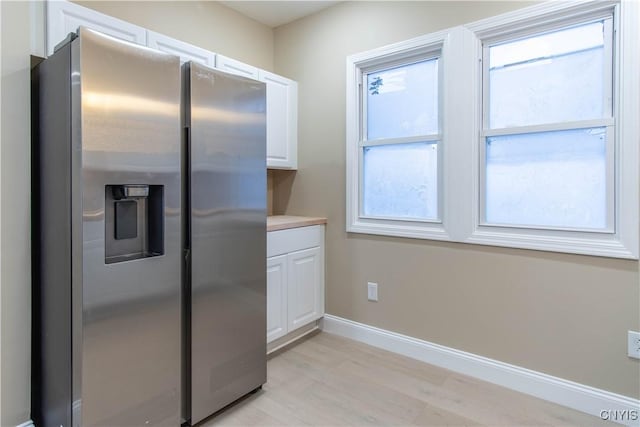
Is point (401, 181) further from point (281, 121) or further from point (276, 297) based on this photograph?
point (276, 297)

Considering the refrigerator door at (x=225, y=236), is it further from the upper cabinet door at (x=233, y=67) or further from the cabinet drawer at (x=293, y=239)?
the upper cabinet door at (x=233, y=67)

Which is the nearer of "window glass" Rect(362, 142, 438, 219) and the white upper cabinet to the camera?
the white upper cabinet

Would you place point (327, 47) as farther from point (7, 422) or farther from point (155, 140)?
point (7, 422)

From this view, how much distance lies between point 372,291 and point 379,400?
848mm

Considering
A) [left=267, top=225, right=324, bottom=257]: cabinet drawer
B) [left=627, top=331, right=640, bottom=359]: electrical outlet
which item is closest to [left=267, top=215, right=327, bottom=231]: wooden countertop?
[left=267, top=225, right=324, bottom=257]: cabinet drawer

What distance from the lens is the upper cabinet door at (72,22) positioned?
1618 millimetres

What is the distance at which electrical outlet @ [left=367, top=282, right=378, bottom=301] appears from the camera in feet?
8.77

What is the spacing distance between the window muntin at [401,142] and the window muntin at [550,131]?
35cm

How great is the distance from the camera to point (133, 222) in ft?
4.99

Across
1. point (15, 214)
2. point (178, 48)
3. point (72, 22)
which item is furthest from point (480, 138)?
point (15, 214)

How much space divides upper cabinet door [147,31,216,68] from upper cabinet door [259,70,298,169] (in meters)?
0.47

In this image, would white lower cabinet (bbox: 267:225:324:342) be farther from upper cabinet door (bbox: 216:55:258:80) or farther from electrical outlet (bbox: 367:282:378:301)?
upper cabinet door (bbox: 216:55:258:80)

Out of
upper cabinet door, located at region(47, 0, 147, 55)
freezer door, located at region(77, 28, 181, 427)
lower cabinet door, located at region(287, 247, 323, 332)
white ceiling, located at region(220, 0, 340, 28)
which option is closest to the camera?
freezer door, located at region(77, 28, 181, 427)

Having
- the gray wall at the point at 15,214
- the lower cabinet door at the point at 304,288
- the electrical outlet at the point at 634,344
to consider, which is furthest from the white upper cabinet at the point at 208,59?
the electrical outlet at the point at 634,344
